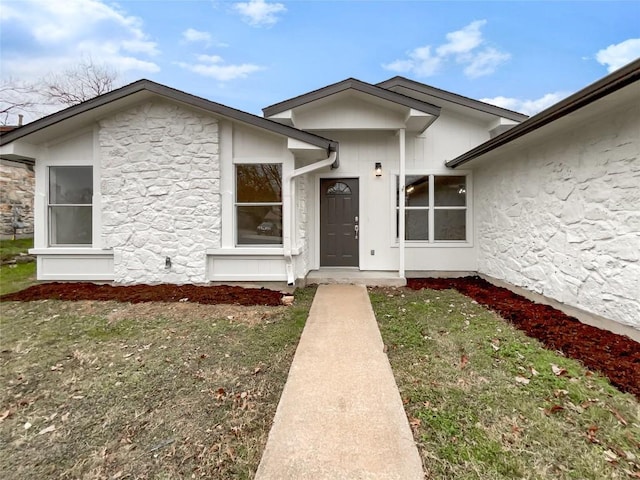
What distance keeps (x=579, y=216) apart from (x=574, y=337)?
1.72 metres

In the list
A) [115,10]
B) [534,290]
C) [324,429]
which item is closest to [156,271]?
[324,429]

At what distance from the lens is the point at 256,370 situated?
325cm

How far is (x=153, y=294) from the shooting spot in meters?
5.85

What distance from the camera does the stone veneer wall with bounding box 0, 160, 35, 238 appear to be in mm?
11961

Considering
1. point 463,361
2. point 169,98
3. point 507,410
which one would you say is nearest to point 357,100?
point 169,98

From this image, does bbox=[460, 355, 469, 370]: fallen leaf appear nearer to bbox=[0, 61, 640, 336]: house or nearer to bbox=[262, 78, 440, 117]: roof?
bbox=[0, 61, 640, 336]: house

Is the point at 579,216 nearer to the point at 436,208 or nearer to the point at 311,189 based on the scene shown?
the point at 436,208

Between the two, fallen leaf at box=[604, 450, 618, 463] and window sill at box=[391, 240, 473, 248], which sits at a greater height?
window sill at box=[391, 240, 473, 248]

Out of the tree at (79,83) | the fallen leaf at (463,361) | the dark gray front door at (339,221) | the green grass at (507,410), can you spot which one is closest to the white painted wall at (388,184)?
the dark gray front door at (339,221)

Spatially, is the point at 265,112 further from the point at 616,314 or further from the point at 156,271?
the point at 616,314

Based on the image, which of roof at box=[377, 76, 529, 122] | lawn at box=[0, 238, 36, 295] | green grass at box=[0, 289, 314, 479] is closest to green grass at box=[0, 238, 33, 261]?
lawn at box=[0, 238, 36, 295]

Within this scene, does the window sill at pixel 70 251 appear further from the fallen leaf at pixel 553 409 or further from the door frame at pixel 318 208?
the fallen leaf at pixel 553 409

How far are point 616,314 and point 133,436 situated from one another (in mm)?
5249

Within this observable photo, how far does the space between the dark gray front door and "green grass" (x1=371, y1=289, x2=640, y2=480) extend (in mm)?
3843
